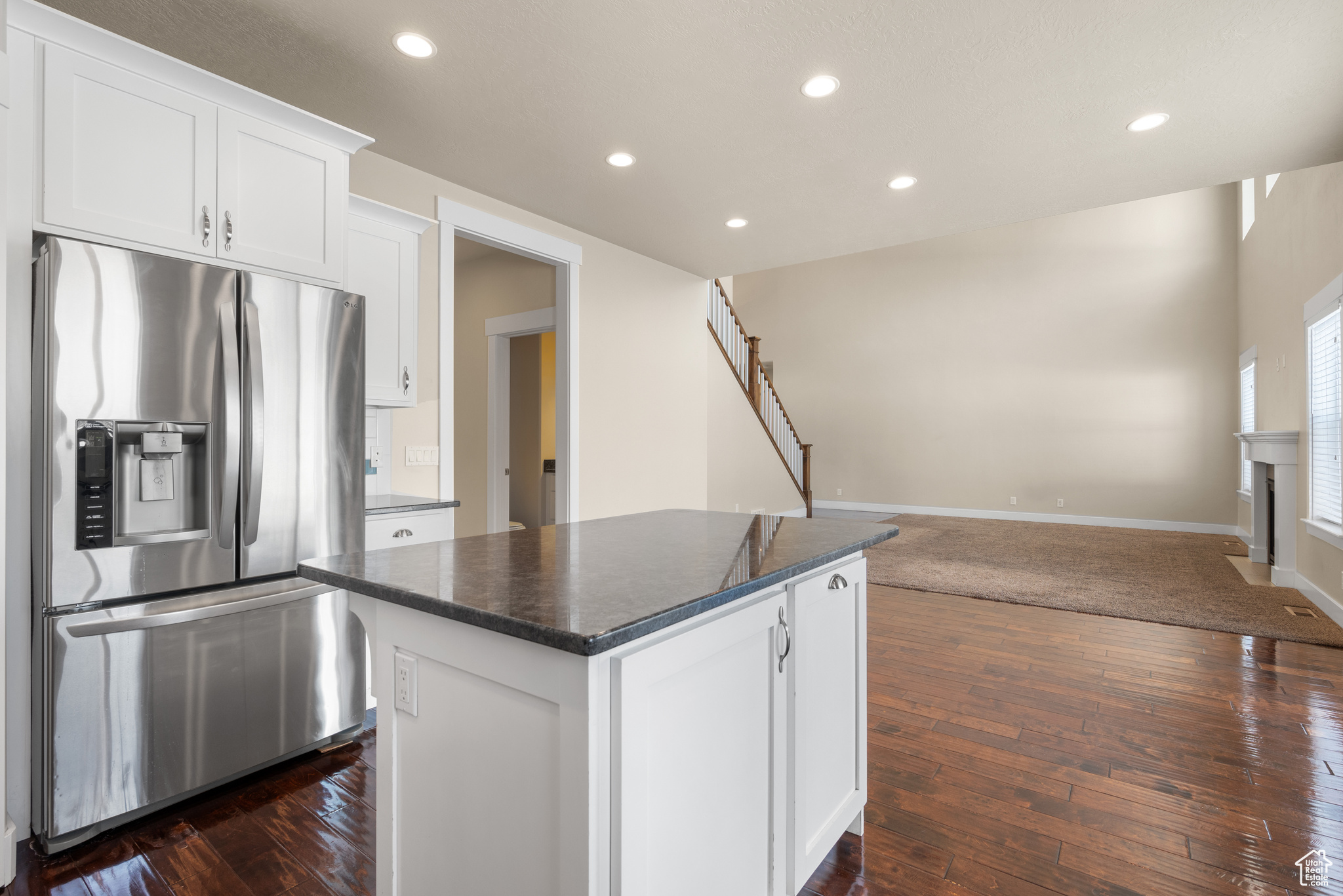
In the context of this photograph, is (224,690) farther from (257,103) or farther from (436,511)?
(257,103)

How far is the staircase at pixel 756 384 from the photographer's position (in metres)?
6.76

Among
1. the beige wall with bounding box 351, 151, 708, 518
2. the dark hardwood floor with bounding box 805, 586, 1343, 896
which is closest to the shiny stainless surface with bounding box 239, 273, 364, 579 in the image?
the beige wall with bounding box 351, 151, 708, 518

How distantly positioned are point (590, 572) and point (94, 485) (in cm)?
152

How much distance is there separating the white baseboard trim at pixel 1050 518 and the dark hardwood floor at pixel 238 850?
8.45 metres

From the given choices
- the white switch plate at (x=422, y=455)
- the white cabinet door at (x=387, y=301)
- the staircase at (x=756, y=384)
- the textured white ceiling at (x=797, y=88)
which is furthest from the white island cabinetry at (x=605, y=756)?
the staircase at (x=756, y=384)

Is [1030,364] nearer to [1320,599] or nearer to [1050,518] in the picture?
[1050,518]

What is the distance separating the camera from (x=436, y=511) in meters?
2.99

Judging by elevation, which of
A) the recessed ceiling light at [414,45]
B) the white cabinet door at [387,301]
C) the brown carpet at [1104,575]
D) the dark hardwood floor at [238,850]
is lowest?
the dark hardwood floor at [238,850]

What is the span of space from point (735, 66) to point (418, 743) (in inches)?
104

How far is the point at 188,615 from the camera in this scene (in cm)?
200

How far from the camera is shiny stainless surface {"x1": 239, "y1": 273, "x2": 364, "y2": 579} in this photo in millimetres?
2182

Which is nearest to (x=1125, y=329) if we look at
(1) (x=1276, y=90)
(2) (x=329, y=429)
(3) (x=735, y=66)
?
(1) (x=1276, y=90)

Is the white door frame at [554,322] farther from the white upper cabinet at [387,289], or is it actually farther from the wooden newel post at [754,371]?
the wooden newel post at [754,371]

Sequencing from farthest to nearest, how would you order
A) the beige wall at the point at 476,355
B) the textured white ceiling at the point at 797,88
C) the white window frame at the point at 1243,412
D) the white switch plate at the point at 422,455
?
1. the white window frame at the point at 1243,412
2. the beige wall at the point at 476,355
3. the white switch plate at the point at 422,455
4. the textured white ceiling at the point at 797,88
